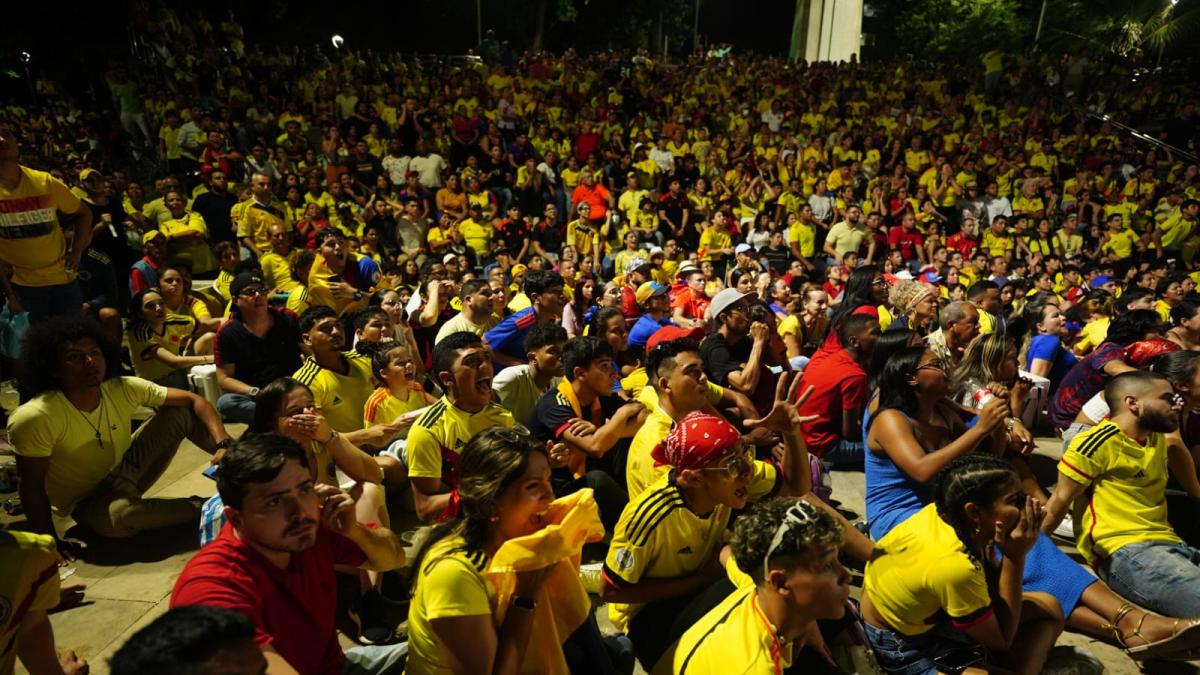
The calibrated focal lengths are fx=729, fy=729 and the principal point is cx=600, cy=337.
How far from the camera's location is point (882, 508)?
3.72 m

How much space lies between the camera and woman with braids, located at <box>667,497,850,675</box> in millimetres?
2121

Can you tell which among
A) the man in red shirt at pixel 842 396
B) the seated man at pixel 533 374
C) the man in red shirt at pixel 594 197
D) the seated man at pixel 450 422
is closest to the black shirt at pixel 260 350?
the seated man at pixel 533 374

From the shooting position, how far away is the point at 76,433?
392cm

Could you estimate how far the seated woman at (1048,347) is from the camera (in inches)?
248

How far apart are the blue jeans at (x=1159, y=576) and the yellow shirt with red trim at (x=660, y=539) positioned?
211 cm

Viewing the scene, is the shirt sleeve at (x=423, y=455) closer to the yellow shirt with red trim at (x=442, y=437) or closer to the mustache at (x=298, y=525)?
the yellow shirt with red trim at (x=442, y=437)

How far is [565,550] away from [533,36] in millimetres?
32003

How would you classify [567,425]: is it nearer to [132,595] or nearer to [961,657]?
[961,657]

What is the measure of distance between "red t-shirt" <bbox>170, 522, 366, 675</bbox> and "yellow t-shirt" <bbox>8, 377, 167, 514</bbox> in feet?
7.18

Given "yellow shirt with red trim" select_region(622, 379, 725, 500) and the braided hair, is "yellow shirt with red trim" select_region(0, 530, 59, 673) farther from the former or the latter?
the braided hair

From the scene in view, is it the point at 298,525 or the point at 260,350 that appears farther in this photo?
the point at 260,350

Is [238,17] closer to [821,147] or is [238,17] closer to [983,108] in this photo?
[821,147]

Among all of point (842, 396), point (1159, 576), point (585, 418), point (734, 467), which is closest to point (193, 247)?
point (585, 418)

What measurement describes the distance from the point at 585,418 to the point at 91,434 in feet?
8.88
